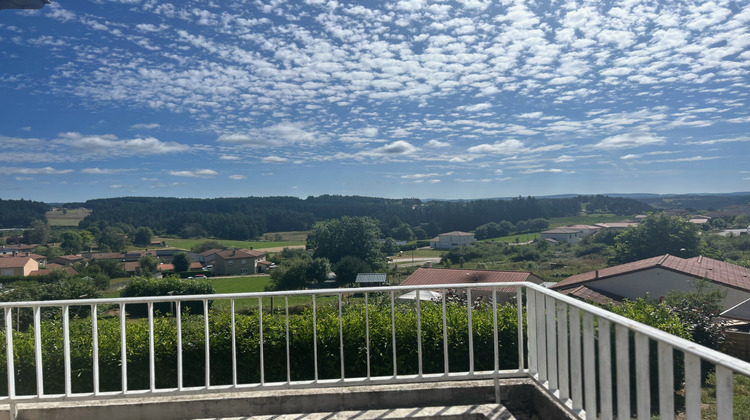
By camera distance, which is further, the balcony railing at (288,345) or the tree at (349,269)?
the tree at (349,269)

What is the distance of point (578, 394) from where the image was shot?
1.96m

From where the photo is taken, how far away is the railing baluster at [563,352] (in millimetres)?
2078

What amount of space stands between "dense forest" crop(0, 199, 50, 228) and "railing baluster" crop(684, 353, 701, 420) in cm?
3213

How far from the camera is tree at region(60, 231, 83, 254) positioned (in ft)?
103

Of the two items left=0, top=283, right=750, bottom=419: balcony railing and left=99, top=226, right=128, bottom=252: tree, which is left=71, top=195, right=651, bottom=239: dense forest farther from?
left=0, top=283, right=750, bottom=419: balcony railing

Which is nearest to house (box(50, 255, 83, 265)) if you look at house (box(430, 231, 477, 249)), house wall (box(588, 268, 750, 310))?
house (box(430, 231, 477, 249))

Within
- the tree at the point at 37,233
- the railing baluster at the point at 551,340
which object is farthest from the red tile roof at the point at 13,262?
the railing baluster at the point at 551,340

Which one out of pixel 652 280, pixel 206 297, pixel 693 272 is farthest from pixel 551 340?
pixel 652 280

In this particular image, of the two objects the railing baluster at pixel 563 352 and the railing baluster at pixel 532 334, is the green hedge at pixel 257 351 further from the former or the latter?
the railing baluster at pixel 563 352

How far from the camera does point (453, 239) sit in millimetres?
31250

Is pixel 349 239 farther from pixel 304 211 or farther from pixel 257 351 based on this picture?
pixel 257 351

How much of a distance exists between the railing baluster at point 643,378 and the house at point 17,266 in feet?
107

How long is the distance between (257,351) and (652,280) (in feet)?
60.3

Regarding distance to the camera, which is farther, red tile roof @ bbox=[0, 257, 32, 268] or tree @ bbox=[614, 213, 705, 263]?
red tile roof @ bbox=[0, 257, 32, 268]
